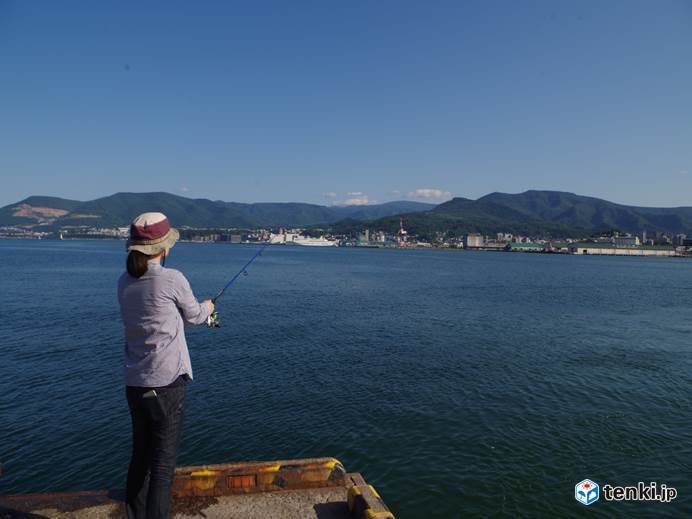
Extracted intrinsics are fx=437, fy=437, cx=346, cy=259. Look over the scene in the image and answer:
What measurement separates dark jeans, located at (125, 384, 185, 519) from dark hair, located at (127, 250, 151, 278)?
90 centimetres

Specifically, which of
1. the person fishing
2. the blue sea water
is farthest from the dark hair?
the blue sea water

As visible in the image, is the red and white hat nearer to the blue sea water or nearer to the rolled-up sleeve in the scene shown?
the rolled-up sleeve

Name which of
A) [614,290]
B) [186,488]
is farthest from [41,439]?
[614,290]

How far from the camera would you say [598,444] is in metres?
11.5

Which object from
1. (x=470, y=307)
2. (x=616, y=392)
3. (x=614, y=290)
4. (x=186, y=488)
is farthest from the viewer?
(x=614, y=290)

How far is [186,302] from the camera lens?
136 inches

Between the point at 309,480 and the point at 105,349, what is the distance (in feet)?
60.4

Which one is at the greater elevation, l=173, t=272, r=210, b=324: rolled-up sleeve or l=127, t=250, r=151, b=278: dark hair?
l=127, t=250, r=151, b=278: dark hair

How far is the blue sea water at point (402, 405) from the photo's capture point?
9773 millimetres

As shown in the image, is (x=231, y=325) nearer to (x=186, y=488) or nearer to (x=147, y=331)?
(x=186, y=488)
